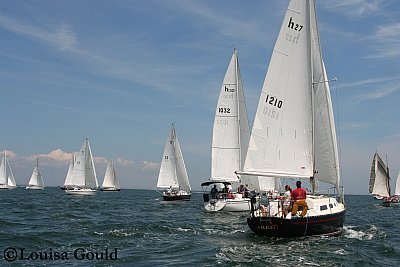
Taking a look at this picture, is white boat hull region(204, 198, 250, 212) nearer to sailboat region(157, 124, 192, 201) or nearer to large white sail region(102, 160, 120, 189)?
sailboat region(157, 124, 192, 201)

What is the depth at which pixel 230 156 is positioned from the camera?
45.5 m

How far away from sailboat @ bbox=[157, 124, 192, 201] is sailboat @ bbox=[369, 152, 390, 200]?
33569mm

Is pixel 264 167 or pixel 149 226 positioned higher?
pixel 264 167

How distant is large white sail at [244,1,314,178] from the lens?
25656 mm

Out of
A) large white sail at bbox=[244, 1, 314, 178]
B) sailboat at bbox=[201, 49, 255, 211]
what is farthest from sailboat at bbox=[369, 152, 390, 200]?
large white sail at bbox=[244, 1, 314, 178]

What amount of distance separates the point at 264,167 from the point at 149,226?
27.6 ft

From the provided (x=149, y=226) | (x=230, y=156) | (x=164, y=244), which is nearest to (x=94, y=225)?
(x=149, y=226)

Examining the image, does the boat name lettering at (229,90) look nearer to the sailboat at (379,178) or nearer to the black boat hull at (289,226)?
the black boat hull at (289,226)

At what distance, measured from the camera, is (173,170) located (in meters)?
65.9

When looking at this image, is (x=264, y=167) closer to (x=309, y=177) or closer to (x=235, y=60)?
(x=309, y=177)

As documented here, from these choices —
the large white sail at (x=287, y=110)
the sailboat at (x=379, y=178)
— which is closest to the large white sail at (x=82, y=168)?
the sailboat at (x=379, y=178)

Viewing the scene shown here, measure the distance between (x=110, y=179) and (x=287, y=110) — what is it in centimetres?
10172

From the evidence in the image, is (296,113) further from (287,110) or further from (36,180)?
(36,180)

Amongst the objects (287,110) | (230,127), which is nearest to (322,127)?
(287,110)
